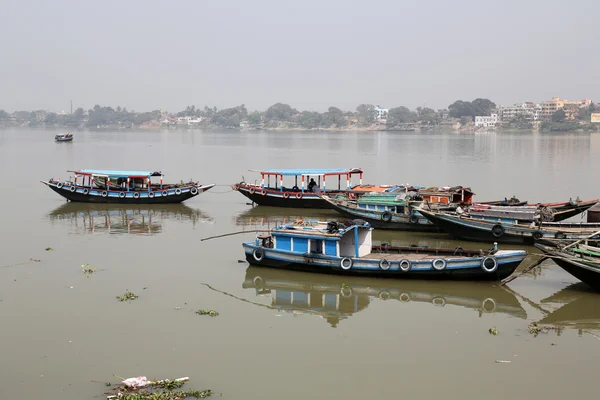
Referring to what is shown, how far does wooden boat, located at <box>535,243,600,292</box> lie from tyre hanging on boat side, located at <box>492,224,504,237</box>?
456cm

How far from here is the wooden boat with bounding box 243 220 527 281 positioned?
15.7 m

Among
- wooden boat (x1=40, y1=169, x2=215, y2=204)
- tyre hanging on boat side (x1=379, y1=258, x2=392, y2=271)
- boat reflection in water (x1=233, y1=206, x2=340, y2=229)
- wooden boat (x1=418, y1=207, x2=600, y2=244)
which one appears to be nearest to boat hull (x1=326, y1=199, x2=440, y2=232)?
wooden boat (x1=418, y1=207, x2=600, y2=244)

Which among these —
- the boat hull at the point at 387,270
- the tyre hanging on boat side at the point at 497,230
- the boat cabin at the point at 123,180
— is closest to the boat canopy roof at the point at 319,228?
the boat hull at the point at 387,270

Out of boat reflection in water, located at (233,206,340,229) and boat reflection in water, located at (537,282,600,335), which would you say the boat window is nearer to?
boat reflection in water, located at (537,282,600,335)

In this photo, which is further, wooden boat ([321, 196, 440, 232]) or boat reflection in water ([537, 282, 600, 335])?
wooden boat ([321, 196, 440, 232])

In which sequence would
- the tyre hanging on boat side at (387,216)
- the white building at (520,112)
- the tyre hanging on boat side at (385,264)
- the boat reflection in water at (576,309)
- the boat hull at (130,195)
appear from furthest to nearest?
the white building at (520,112) < the boat hull at (130,195) < the tyre hanging on boat side at (387,216) < the tyre hanging on boat side at (385,264) < the boat reflection in water at (576,309)

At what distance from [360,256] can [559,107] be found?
566 feet

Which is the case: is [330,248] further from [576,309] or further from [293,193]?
[293,193]

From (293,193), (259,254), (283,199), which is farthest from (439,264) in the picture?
(283,199)

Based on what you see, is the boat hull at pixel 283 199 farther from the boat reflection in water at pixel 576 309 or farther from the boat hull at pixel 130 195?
the boat reflection in water at pixel 576 309

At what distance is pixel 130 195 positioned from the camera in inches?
1127

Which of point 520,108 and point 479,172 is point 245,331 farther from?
point 520,108

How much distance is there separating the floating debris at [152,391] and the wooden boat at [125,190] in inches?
735

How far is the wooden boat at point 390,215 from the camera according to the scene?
2252 cm
